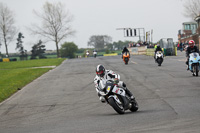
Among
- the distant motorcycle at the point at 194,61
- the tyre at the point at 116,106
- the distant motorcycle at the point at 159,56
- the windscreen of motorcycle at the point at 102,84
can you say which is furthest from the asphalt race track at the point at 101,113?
the distant motorcycle at the point at 159,56

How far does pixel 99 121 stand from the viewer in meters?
9.26

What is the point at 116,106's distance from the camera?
991cm

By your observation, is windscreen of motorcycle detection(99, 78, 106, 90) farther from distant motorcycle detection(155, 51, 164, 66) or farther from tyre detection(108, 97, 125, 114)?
distant motorcycle detection(155, 51, 164, 66)

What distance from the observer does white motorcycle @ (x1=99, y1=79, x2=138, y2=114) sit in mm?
9930

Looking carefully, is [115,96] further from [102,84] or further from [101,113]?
[101,113]

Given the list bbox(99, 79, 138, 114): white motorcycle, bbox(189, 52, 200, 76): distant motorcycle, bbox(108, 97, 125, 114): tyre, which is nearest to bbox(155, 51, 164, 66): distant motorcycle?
bbox(189, 52, 200, 76): distant motorcycle

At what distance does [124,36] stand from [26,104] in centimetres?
7795

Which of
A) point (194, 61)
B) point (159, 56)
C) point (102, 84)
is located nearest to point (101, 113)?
point (102, 84)

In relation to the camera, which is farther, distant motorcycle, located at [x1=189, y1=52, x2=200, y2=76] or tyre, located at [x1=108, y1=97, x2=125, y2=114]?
distant motorcycle, located at [x1=189, y1=52, x2=200, y2=76]

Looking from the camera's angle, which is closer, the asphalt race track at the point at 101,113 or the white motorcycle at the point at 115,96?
the asphalt race track at the point at 101,113

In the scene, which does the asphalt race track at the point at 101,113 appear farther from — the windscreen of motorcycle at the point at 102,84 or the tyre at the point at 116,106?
the windscreen of motorcycle at the point at 102,84

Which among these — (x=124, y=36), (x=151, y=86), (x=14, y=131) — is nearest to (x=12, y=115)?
(x=14, y=131)

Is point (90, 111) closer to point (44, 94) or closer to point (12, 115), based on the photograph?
point (12, 115)

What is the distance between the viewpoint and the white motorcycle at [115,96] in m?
9.93
